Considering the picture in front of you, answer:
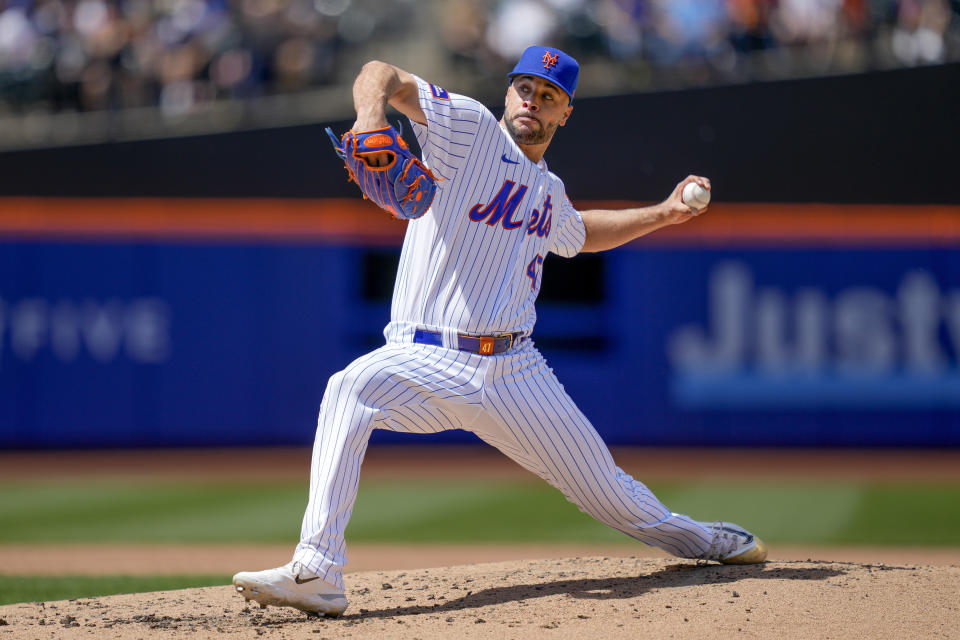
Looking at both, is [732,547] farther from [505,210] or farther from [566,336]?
[566,336]

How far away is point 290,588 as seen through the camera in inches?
124

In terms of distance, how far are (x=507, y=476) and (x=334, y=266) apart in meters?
2.58

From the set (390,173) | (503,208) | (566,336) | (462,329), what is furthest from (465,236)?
(566,336)

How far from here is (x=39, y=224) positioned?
34.3ft

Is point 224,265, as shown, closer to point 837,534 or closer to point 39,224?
point 39,224

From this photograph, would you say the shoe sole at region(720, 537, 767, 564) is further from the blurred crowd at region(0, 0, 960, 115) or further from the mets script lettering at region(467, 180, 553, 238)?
the blurred crowd at region(0, 0, 960, 115)

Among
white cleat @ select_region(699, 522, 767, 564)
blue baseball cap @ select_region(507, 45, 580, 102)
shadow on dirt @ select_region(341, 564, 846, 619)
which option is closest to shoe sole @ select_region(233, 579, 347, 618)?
shadow on dirt @ select_region(341, 564, 846, 619)

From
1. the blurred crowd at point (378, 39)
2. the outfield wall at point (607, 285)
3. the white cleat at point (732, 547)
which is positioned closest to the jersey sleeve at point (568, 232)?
the white cleat at point (732, 547)

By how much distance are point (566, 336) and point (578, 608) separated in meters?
7.37

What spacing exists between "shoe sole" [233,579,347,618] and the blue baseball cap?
5.43ft

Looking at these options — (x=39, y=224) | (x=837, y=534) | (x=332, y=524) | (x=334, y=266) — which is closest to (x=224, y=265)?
(x=334, y=266)

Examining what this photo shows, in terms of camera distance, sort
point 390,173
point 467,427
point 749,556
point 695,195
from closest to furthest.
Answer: point 390,173 < point 467,427 < point 695,195 < point 749,556

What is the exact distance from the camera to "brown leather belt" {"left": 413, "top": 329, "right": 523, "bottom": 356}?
343 centimetres

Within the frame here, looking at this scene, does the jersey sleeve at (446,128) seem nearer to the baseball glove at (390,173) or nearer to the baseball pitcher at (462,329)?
the baseball pitcher at (462,329)
